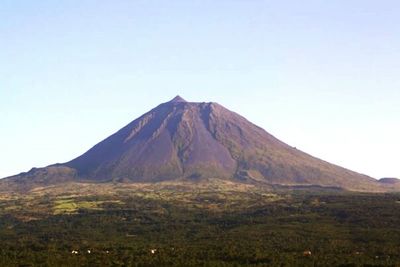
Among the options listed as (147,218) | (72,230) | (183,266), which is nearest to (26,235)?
(72,230)

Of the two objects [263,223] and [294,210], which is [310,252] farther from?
[294,210]

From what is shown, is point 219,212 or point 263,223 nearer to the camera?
point 263,223

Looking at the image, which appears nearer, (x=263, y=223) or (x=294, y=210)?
(x=263, y=223)

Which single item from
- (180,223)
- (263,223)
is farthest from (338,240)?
(180,223)

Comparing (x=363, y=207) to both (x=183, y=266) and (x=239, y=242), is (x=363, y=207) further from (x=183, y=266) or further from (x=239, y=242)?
(x=183, y=266)

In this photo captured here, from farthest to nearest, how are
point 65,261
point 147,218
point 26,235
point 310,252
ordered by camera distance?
point 147,218, point 26,235, point 310,252, point 65,261

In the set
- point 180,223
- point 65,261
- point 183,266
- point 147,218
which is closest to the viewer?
point 183,266
